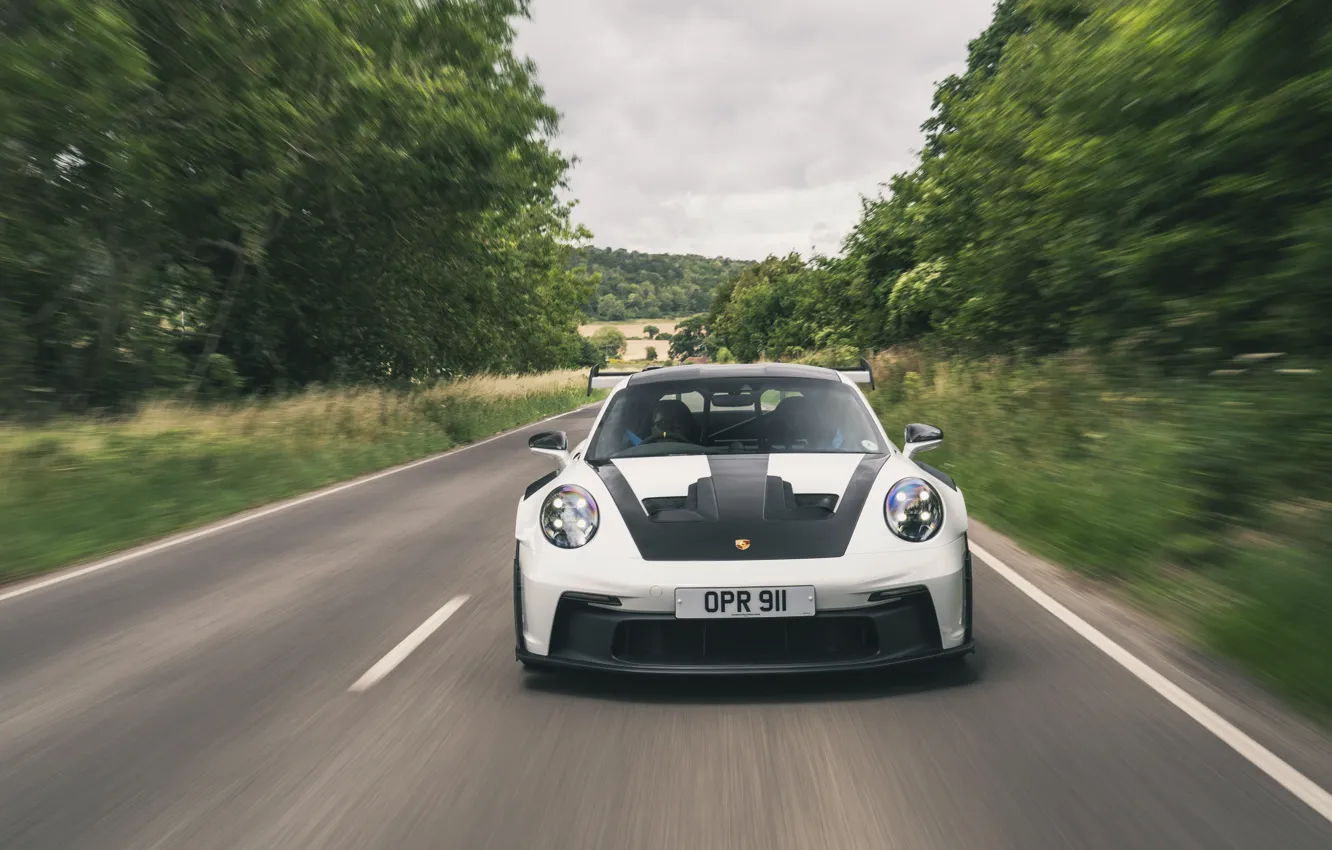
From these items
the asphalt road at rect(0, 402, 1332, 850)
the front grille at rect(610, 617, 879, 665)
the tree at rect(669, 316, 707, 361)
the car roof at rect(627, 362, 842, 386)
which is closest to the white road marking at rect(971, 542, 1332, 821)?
the asphalt road at rect(0, 402, 1332, 850)

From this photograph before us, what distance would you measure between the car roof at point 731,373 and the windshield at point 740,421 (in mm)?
37

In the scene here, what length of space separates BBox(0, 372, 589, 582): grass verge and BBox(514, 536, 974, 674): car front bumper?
6.39 m

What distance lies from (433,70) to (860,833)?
19.4 meters

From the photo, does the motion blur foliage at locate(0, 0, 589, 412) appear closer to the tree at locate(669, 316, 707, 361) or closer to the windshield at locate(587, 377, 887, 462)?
the windshield at locate(587, 377, 887, 462)

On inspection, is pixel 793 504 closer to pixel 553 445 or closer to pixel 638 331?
pixel 553 445

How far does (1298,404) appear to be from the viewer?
646 cm

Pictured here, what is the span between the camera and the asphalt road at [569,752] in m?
3.32

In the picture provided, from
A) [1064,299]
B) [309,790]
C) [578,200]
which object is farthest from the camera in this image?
[578,200]

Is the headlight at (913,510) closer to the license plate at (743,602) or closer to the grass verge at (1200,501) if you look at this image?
the license plate at (743,602)

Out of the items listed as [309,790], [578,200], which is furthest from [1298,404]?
[578,200]

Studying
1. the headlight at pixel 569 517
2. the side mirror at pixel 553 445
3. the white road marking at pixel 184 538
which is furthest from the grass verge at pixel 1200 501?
the white road marking at pixel 184 538

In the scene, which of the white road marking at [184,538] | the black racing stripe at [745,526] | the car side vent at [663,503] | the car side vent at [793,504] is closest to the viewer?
the black racing stripe at [745,526]

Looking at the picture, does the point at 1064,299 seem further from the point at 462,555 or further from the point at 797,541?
the point at 797,541

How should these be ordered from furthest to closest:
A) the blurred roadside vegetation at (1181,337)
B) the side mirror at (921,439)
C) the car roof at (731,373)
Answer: the car roof at (731,373) < the blurred roadside vegetation at (1181,337) < the side mirror at (921,439)
